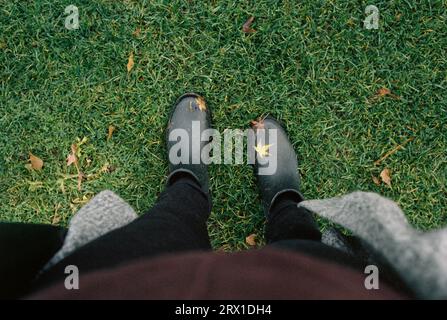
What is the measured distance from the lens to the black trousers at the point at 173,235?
1131mm

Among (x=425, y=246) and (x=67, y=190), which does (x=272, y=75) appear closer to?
(x=67, y=190)

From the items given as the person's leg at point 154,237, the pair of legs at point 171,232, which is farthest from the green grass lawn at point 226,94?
the person's leg at point 154,237

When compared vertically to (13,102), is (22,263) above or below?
below

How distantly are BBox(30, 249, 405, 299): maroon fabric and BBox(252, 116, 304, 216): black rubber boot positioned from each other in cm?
105

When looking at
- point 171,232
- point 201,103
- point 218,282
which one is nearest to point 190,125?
point 201,103

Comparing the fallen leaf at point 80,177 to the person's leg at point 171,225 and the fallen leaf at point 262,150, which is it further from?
the fallen leaf at point 262,150

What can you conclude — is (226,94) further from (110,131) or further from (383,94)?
(383,94)

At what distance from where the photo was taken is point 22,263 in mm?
1284

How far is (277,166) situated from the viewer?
7.20ft


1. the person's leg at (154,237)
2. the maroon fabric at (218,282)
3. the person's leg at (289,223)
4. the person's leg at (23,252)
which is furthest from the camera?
the person's leg at (289,223)

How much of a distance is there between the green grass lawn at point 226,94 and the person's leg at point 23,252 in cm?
78

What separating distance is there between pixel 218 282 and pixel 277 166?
126 centimetres

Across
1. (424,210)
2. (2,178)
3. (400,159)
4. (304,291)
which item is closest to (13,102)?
(2,178)
